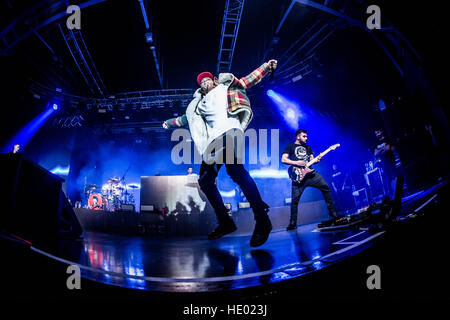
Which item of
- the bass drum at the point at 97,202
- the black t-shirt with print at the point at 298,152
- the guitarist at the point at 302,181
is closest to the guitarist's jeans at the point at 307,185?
the guitarist at the point at 302,181

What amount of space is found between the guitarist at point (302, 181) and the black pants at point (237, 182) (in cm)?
207

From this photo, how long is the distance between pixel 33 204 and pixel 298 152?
14.0 feet

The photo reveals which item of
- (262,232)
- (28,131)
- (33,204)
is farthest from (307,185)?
(28,131)

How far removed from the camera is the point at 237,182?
5.61 ft

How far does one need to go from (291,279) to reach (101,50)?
8.36 meters

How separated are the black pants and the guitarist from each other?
207cm

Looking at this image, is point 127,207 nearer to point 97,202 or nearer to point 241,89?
point 97,202

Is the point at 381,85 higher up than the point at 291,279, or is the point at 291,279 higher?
the point at 381,85

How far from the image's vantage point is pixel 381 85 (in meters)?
4.01

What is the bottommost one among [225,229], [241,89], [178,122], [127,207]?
[127,207]

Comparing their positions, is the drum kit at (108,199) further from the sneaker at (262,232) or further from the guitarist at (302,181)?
the sneaker at (262,232)

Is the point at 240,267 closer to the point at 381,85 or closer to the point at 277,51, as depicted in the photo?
the point at 381,85

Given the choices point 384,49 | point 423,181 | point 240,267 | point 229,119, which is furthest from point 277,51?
point 240,267

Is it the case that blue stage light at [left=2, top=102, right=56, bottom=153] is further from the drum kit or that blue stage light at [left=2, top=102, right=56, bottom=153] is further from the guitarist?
the guitarist
